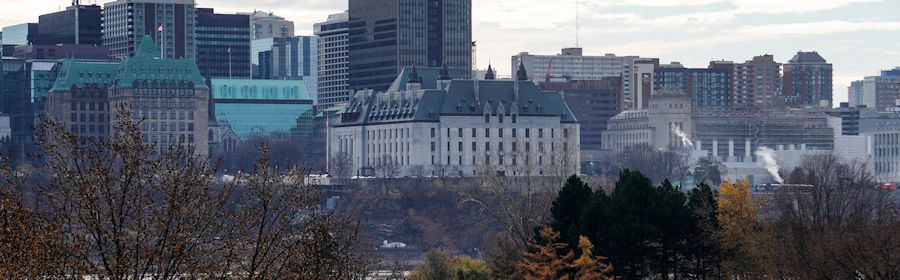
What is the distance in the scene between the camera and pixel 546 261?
97188 mm

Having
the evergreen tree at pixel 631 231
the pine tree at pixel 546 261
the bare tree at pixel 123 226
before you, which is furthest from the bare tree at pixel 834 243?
the bare tree at pixel 123 226

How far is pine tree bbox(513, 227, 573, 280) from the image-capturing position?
94.9 meters

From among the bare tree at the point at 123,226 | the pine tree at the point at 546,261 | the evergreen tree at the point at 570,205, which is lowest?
the pine tree at the point at 546,261

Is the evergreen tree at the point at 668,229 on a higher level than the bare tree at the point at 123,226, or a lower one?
lower

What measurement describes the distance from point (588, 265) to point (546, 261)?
351 centimetres

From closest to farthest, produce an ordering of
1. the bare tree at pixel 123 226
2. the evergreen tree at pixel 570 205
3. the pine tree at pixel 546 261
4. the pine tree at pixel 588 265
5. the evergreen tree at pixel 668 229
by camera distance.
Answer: the bare tree at pixel 123 226
the pine tree at pixel 588 265
the pine tree at pixel 546 261
the evergreen tree at pixel 668 229
the evergreen tree at pixel 570 205

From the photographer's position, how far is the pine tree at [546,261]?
9488 cm

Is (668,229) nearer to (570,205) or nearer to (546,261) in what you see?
(570,205)

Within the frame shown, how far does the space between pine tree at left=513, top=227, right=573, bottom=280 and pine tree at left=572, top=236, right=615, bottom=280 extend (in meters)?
0.55

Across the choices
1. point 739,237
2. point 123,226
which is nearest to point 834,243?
point 739,237

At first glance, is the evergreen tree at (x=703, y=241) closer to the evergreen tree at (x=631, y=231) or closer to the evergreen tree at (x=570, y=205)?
the evergreen tree at (x=631, y=231)

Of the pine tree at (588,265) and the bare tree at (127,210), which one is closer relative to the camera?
the bare tree at (127,210)

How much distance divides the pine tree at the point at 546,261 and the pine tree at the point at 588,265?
1.79ft

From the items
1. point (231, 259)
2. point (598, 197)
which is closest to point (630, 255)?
point (598, 197)
